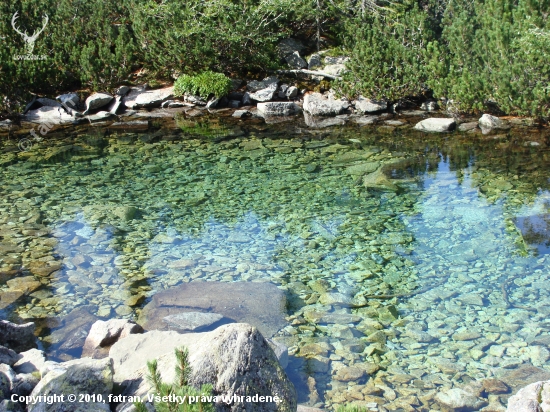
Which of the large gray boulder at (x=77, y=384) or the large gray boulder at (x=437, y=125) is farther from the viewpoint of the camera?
the large gray boulder at (x=437, y=125)

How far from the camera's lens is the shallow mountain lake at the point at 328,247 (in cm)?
557

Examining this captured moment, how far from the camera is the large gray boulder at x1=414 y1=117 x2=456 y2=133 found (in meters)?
14.5

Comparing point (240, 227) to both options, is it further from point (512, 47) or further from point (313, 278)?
point (512, 47)

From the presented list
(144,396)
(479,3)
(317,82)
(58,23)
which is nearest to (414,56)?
(479,3)

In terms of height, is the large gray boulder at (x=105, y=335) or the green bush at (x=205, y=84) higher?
the large gray boulder at (x=105, y=335)

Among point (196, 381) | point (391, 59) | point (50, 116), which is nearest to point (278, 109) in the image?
point (391, 59)

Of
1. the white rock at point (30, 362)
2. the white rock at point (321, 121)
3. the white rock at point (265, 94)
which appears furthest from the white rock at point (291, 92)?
the white rock at point (30, 362)

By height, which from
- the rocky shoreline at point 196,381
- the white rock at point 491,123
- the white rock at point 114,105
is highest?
the rocky shoreline at point 196,381

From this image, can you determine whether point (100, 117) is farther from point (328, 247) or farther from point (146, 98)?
point (328, 247)

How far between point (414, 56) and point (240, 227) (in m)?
9.61

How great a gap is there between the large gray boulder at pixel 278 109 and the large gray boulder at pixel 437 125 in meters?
4.36

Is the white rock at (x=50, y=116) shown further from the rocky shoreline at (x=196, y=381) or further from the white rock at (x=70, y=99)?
the rocky shoreline at (x=196, y=381)

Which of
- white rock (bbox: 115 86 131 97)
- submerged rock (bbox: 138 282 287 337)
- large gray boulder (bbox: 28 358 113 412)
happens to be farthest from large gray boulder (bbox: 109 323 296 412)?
white rock (bbox: 115 86 131 97)

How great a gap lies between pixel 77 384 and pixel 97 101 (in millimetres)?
15421
